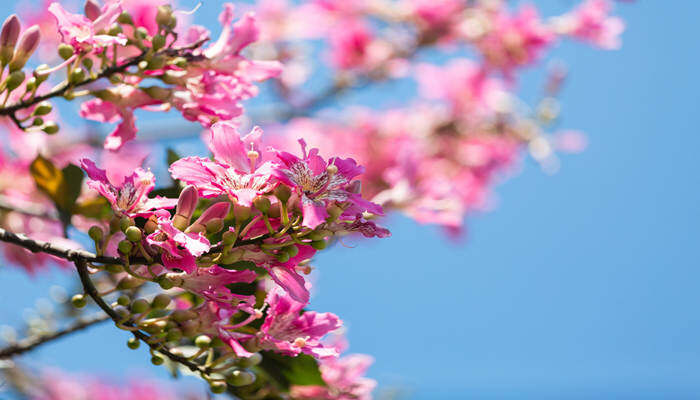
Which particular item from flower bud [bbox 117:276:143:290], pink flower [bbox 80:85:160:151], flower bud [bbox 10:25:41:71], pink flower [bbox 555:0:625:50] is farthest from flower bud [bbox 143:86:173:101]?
pink flower [bbox 555:0:625:50]

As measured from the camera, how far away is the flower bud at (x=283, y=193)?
58 centimetres

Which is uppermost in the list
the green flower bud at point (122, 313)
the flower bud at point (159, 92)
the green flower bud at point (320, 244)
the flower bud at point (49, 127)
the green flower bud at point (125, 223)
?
the flower bud at point (159, 92)

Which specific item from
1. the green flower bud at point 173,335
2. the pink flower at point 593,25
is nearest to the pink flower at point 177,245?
the green flower bud at point 173,335

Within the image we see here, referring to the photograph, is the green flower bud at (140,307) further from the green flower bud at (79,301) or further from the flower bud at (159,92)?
the flower bud at (159,92)

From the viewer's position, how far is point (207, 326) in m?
0.71

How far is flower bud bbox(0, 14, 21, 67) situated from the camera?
2.45 feet

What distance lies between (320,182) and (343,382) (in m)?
0.42

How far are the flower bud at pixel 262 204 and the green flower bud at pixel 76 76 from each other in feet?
1.01

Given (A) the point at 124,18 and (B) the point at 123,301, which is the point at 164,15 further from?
(B) the point at 123,301

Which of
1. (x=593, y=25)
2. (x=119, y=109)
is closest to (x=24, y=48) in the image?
(x=119, y=109)

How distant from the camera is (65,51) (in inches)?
28.9

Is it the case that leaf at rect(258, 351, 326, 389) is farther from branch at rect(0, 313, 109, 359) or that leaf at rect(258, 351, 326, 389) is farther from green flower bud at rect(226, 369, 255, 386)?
branch at rect(0, 313, 109, 359)

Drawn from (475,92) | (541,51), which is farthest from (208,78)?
(475,92)

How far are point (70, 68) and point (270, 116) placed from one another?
5.66 ft
